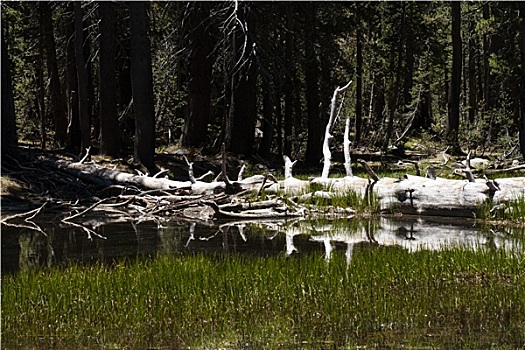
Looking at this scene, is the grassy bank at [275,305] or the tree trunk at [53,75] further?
the tree trunk at [53,75]

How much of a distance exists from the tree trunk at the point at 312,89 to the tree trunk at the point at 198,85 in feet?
10.7

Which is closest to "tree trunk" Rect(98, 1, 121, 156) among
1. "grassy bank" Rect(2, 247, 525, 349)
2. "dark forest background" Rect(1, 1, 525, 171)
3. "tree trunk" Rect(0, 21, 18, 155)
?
"dark forest background" Rect(1, 1, 525, 171)

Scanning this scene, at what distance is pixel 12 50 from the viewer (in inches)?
1272

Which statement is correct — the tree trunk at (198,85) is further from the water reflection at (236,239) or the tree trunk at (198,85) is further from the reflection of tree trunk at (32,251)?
the reflection of tree trunk at (32,251)

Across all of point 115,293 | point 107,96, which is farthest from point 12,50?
point 115,293

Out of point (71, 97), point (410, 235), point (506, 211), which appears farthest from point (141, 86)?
point (506, 211)

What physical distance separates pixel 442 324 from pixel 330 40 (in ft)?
65.9

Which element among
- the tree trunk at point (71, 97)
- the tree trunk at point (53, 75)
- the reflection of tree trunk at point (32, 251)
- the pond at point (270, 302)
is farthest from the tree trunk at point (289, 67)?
the pond at point (270, 302)

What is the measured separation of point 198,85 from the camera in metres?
25.4

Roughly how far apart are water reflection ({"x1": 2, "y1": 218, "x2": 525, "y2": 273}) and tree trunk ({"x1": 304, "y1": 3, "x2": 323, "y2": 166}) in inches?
421

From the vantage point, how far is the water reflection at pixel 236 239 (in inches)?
404

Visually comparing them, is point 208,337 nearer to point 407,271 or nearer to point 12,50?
point 407,271

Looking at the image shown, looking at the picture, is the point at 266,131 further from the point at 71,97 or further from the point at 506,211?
the point at 506,211

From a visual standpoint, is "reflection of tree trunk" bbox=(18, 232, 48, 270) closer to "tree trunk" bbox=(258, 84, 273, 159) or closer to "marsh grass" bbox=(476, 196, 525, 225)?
"marsh grass" bbox=(476, 196, 525, 225)
